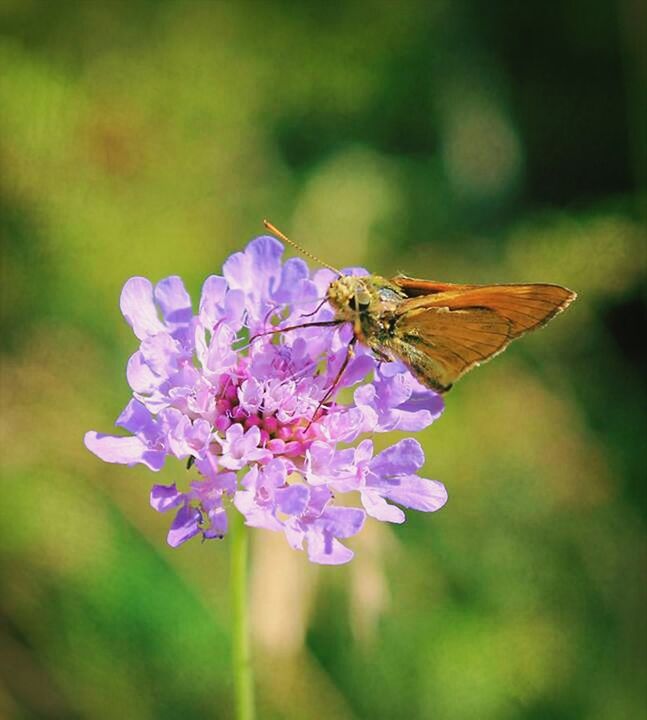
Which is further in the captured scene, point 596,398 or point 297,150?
point 297,150

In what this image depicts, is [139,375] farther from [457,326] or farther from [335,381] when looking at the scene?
[457,326]

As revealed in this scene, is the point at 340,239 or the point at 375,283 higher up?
the point at 340,239

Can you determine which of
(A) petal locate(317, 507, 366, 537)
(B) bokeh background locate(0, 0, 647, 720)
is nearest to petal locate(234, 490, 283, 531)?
(A) petal locate(317, 507, 366, 537)

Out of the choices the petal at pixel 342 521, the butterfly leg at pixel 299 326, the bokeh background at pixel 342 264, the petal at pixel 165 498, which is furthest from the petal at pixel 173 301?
the bokeh background at pixel 342 264

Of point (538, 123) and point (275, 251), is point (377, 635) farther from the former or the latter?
point (538, 123)

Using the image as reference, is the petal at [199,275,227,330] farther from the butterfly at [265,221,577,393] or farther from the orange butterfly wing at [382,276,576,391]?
the orange butterfly wing at [382,276,576,391]

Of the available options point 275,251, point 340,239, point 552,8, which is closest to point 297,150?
point 340,239

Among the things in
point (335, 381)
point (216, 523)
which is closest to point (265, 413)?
point (335, 381)
